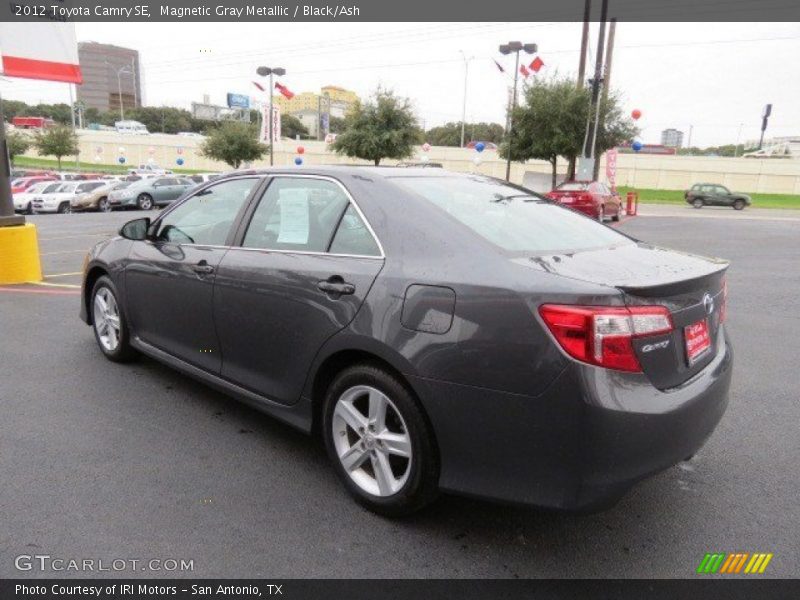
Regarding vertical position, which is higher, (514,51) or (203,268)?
(514,51)

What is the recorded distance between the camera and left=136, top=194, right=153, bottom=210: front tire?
26781 millimetres

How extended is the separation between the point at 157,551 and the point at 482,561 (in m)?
1.36

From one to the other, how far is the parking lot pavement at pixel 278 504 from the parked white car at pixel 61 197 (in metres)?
27.1

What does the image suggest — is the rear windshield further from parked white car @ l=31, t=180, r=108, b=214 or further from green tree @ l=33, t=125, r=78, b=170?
green tree @ l=33, t=125, r=78, b=170

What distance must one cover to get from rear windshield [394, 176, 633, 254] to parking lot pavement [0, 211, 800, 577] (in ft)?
3.99

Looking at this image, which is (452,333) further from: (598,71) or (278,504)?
(598,71)

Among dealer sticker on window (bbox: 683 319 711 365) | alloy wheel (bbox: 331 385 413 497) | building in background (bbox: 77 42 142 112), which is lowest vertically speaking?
alloy wheel (bbox: 331 385 413 497)

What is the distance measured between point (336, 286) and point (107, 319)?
2815mm

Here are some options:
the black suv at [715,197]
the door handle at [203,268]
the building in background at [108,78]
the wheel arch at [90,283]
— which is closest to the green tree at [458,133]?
the building in background at [108,78]

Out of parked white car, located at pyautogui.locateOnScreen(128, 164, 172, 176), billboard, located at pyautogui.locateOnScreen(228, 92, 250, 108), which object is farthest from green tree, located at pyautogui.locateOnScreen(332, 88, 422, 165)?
billboard, located at pyautogui.locateOnScreen(228, 92, 250, 108)

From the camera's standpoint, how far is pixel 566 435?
7.05ft

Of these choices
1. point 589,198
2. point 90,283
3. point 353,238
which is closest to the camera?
point 353,238

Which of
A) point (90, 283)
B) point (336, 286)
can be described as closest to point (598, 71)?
point (90, 283)
